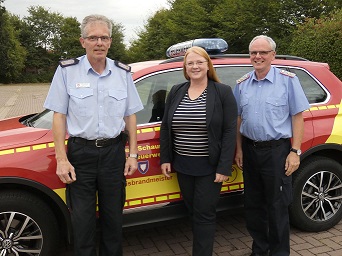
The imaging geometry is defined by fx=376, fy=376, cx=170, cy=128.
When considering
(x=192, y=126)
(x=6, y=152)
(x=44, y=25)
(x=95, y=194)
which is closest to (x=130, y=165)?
(x=95, y=194)

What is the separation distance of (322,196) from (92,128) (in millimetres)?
2394

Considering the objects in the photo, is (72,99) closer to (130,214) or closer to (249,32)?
(130,214)

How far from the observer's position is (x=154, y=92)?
3.21 m

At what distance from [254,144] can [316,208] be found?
1.23 metres

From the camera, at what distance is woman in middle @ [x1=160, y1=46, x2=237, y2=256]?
2693mm

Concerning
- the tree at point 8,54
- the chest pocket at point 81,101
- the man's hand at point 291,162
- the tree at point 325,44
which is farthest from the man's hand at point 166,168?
the tree at point 8,54

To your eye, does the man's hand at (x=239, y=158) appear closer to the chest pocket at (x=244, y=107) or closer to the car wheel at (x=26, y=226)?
the chest pocket at (x=244, y=107)

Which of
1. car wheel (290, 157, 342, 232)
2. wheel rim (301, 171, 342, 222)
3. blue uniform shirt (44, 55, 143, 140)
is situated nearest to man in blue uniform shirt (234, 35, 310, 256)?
car wheel (290, 157, 342, 232)

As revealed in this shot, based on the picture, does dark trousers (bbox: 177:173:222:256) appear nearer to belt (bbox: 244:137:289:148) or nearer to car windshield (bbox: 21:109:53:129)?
belt (bbox: 244:137:289:148)

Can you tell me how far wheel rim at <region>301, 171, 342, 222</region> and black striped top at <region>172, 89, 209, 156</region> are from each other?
1390 millimetres

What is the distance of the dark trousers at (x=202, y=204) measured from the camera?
278 cm

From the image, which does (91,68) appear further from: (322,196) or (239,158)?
(322,196)

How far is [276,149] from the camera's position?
9.39 ft

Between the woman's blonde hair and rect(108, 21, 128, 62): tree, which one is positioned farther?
rect(108, 21, 128, 62): tree
